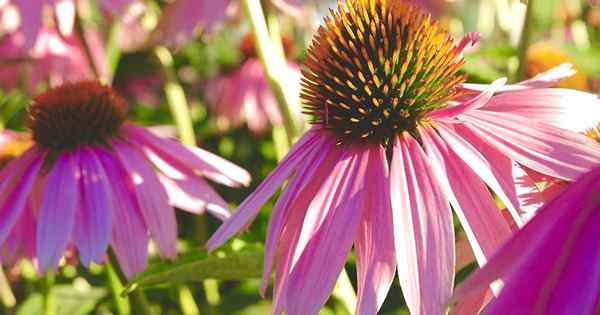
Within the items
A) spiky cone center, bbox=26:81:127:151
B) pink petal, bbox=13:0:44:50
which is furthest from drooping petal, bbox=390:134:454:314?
pink petal, bbox=13:0:44:50

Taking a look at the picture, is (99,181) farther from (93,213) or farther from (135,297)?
(135,297)

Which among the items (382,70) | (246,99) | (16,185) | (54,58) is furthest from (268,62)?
(246,99)

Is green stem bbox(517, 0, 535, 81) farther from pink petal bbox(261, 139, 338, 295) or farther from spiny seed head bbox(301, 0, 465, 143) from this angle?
pink petal bbox(261, 139, 338, 295)

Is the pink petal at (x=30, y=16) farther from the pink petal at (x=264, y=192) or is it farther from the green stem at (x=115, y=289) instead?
the pink petal at (x=264, y=192)

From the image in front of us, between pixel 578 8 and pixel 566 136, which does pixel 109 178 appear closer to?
pixel 566 136

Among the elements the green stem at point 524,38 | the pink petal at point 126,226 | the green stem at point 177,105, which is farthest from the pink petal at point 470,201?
the green stem at point 177,105
